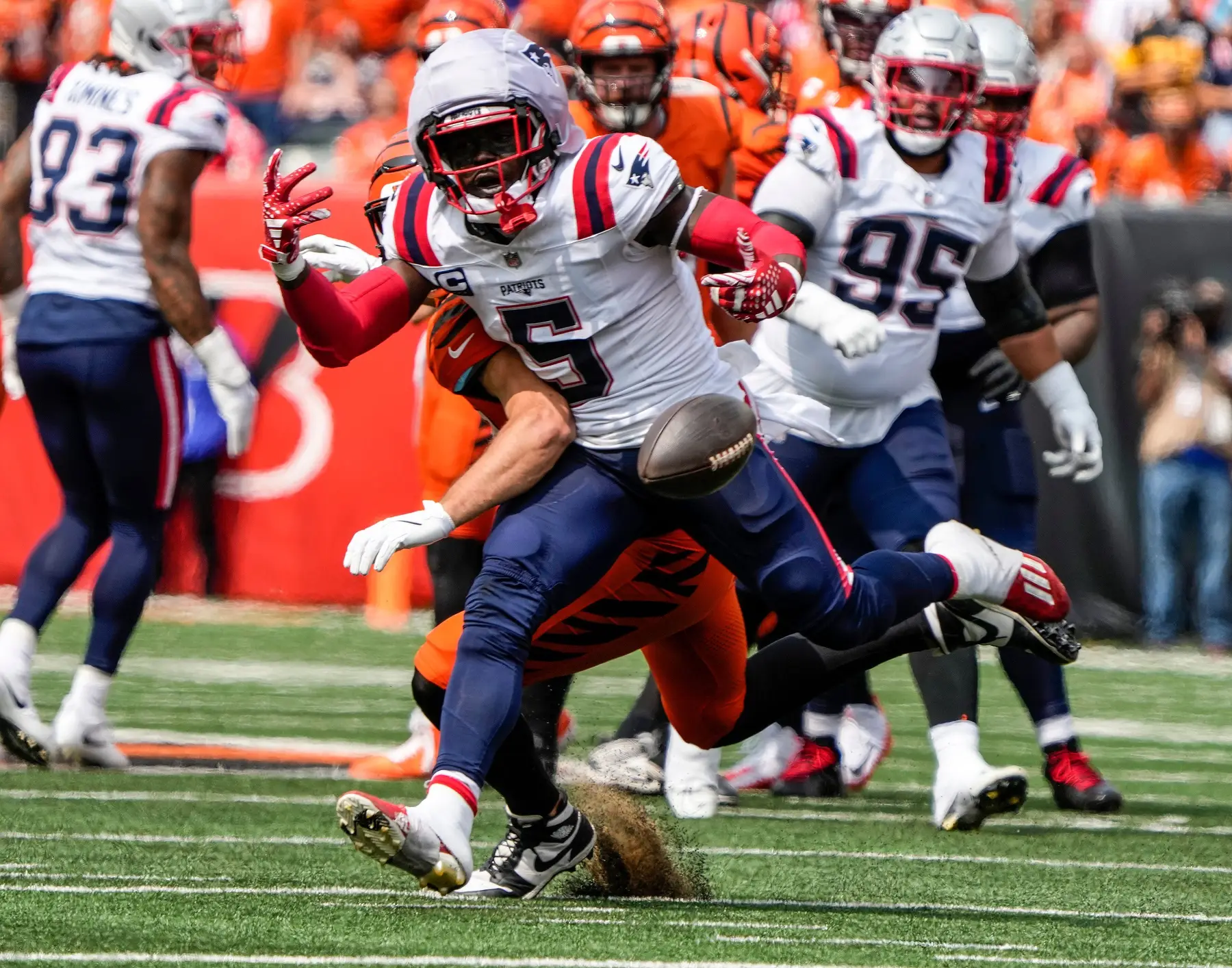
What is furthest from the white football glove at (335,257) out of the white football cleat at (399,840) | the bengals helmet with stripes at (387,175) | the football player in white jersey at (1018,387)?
the football player in white jersey at (1018,387)

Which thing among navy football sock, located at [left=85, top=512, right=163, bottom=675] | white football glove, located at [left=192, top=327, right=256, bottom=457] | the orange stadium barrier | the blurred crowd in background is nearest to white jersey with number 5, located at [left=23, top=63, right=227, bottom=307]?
white football glove, located at [left=192, top=327, right=256, bottom=457]

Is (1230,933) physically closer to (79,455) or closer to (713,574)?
(713,574)

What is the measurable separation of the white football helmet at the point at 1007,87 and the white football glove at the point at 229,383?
7.27ft

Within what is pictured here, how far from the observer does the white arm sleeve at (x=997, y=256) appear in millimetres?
5262

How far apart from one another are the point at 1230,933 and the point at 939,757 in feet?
4.73

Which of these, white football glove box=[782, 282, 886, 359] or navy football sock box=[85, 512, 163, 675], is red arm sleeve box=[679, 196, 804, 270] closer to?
white football glove box=[782, 282, 886, 359]

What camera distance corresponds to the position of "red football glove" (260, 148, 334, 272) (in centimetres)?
367

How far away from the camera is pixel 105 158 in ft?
19.7

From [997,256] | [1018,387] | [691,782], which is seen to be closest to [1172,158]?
[1018,387]

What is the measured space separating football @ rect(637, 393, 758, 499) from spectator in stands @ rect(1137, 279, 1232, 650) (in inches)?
272

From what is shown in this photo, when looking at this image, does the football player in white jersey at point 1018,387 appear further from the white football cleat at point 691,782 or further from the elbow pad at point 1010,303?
the white football cleat at point 691,782

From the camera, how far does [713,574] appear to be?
416 cm

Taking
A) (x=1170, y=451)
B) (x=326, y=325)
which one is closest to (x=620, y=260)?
(x=326, y=325)

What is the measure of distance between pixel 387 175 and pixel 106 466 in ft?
5.26
